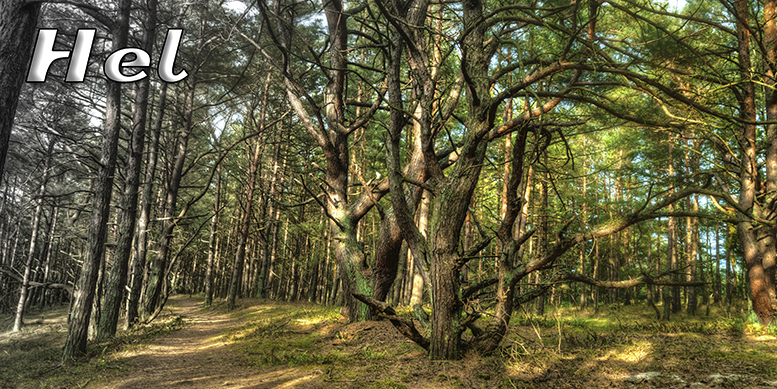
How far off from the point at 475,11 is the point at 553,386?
466cm

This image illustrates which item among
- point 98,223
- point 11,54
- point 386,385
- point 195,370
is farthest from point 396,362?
point 98,223

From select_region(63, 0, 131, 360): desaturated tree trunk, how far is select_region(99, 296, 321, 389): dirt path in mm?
1052

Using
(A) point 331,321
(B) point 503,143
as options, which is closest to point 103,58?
(A) point 331,321

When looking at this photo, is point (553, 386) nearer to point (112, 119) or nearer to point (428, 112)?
point (428, 112)

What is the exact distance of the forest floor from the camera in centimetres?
418

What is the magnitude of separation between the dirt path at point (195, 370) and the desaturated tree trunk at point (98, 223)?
1.05 meters

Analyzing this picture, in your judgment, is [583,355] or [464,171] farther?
[583,355]

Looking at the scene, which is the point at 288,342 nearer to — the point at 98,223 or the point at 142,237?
the point at 98,223

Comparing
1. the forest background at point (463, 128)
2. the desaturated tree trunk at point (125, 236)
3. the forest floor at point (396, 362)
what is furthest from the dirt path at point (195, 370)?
the forest background at point (463, 128)

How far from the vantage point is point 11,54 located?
4.89 m

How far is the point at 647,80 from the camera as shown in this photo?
3537 millimetres

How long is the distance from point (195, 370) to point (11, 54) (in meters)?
5.54

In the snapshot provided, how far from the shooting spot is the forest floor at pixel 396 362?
165 inches

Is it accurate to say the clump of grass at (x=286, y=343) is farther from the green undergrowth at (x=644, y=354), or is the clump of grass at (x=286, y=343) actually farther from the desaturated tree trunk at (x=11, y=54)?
the desaturated tree trunk at (x=11, y=54)
